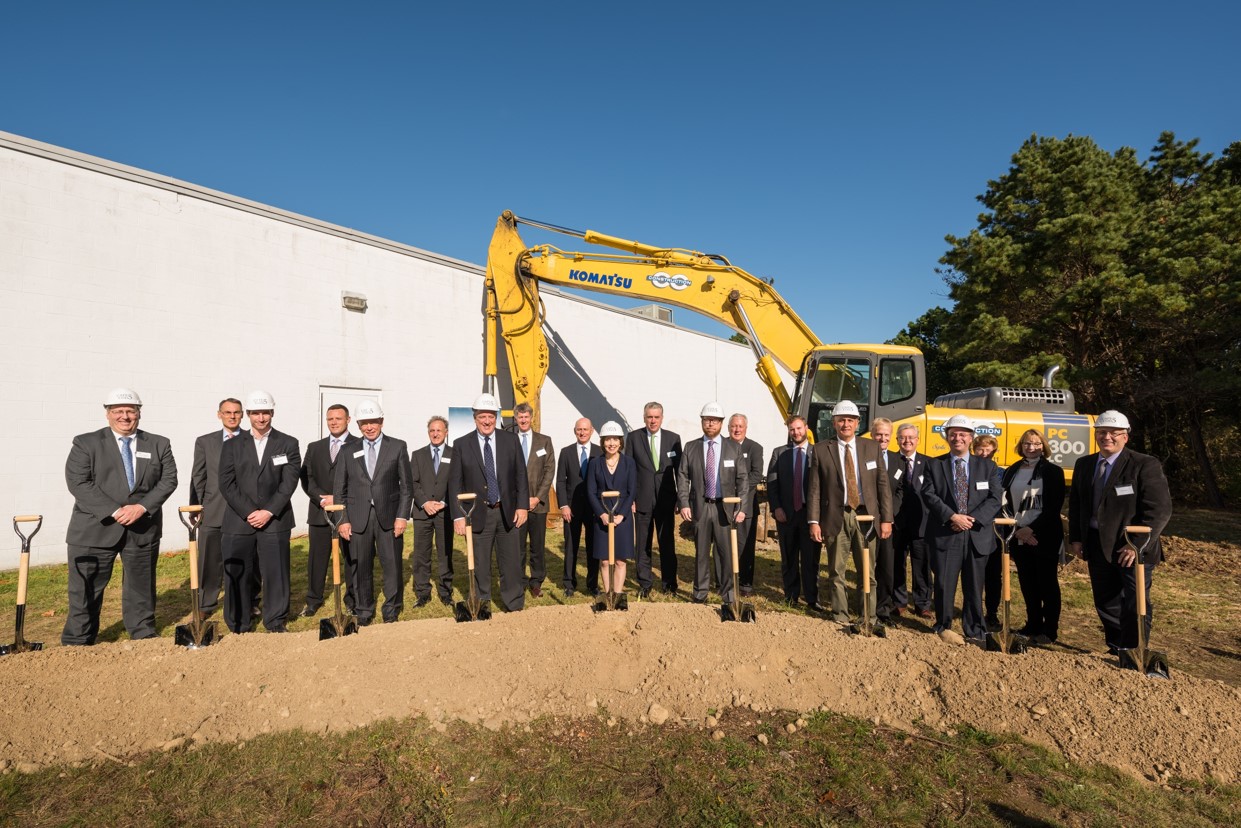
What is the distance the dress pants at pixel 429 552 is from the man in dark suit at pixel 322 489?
24.8 inches

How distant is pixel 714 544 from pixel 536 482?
1908mm

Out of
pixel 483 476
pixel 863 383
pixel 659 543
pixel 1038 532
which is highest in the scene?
pixel 863 383

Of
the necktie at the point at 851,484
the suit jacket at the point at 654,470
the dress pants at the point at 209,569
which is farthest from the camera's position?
the suit jacket at the point at 654,470

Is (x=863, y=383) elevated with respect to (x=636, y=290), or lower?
lower

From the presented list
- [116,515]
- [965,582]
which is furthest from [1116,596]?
[116,515]

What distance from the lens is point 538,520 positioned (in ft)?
22.2

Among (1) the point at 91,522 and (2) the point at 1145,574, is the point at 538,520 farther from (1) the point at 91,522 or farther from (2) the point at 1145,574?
(2) the point at 1145,574

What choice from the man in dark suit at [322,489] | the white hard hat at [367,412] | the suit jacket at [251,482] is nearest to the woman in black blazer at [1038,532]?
the white hard hat at [367,412]

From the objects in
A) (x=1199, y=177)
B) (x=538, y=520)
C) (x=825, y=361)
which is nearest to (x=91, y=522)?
(x=538, y=520)

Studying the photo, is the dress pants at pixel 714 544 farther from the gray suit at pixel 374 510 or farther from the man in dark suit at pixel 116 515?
the man in dark suit at pixel 116 515

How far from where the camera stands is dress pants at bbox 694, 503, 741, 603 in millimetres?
5980

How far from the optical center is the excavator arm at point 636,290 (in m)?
9.96

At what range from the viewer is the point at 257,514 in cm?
500

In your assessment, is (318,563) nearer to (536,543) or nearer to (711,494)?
(536,543)
